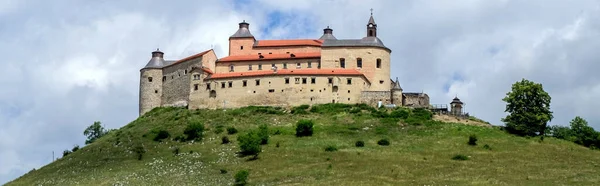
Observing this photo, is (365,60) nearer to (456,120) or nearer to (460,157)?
(456,120)

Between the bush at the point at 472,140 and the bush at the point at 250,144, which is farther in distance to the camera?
the bush at the point at 472,140

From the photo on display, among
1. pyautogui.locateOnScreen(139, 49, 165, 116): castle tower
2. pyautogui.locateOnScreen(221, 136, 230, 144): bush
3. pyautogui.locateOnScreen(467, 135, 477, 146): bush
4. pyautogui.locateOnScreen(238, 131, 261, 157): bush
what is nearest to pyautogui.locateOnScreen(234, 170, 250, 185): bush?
pyautogui.locateOnScreen(238, 131, 261, 157): bush

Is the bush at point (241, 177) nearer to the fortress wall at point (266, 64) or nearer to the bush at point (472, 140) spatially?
the bush at point (472, 140)

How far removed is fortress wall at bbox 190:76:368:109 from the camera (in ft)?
355

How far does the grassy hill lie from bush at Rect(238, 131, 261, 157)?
2.57 feet

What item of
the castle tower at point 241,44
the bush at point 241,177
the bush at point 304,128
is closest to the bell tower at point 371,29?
the castle tower at point 241,44

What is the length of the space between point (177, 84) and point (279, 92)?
1464cm

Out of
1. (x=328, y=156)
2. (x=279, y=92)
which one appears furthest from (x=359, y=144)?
(x=279, y=92)

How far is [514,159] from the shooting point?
280 ft

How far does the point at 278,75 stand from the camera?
359 ft

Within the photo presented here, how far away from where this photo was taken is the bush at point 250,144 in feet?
291

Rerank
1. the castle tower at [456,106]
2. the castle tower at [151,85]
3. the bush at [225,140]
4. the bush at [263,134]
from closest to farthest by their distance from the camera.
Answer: the bush at [263,134] < the bush at [225,140] < the castle tower at [456,106] < the castle tower at [151,85]

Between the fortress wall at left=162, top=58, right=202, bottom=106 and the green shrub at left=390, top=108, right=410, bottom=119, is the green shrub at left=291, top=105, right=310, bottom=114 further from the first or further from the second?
A: the fortress wall at left=162, top=58, right=202, bottom=106

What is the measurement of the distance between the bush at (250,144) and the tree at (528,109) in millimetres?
28511
